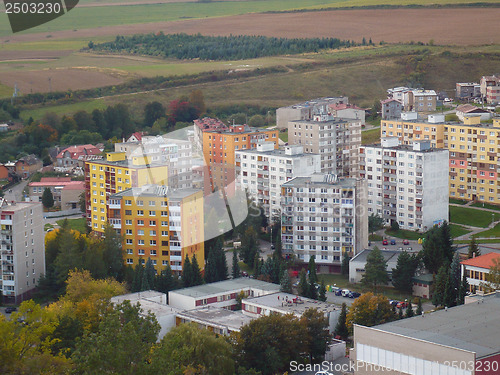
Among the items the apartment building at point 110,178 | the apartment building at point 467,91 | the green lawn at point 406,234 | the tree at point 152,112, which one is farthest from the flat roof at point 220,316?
the apartment building at point 467,91

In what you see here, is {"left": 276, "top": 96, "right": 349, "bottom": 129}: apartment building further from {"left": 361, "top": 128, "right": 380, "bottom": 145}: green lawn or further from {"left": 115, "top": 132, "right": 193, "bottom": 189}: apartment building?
{"left": 115, "top": 132, "right": 193, "bottom": 189}: apartment building

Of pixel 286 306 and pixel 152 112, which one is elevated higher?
pixel 152 112

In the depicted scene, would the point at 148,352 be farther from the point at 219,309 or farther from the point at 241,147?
the point at 241,147

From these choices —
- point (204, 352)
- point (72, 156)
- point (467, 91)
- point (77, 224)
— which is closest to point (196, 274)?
point (204, 352)

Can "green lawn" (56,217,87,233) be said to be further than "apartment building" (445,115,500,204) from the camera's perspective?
No

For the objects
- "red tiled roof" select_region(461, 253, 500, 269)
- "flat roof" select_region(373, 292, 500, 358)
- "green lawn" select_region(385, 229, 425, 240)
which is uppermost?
"flat roof" select_region(373, 292, 500, 358)

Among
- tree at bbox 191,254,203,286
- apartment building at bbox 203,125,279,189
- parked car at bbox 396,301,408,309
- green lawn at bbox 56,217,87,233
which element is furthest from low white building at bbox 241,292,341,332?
apartment building at bbox 203,125,279,189

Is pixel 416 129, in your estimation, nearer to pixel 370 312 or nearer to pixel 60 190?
pixel 60 190

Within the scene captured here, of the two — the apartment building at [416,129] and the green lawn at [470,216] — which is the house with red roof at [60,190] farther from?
the green lawn at [470,216]

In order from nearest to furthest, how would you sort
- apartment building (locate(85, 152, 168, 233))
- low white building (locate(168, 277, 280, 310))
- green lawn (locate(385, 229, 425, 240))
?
low white building (locate(168, 277, 280, 310))
apartment building (locate(85, 152, 168, 233))
green lawn (locate(385, 229, 425, 240))
